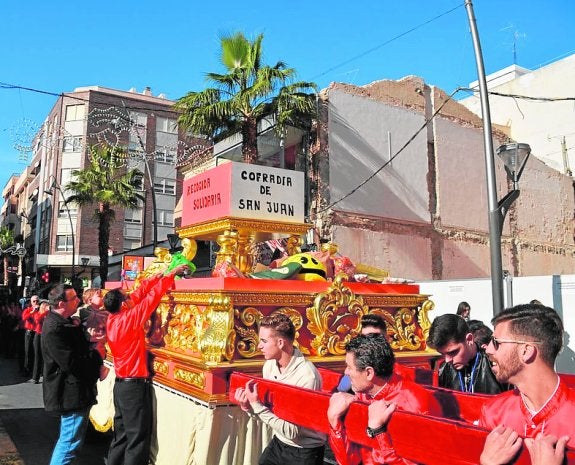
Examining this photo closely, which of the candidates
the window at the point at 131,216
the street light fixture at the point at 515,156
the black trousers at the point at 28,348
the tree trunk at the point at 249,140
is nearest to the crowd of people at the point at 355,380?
the street light fixture at the point at 515,156

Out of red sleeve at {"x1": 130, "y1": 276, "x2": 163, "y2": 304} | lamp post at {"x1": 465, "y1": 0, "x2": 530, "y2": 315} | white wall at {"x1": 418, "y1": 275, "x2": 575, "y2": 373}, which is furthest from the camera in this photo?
white wall at {"x1": 418, "y1": 275, "x2": 575, "y2": 373}

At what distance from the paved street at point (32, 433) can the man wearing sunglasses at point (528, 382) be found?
15.8ft

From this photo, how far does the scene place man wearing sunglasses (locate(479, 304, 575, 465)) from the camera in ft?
5.28

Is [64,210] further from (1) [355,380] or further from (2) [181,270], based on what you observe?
(1) [355,380]

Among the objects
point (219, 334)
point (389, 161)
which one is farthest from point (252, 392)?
point (389, 161)

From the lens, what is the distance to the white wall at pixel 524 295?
365 inches

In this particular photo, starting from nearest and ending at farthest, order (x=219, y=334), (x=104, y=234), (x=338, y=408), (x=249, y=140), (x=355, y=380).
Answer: (x=338, y=408)
(x=355, y=380)
(x=219, y=334)
(x=249, y=140)
(x=104, y=234)

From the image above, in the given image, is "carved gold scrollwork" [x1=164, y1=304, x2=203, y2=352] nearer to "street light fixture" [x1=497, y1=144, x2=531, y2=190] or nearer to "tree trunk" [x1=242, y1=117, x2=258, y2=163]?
"street light fixture" [x1=497, y1=144, x2=531, y2=190]

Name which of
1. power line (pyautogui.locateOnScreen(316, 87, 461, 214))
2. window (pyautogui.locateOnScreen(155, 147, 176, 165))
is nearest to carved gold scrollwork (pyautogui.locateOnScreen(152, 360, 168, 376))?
power line (pyautogui.locateOnScreen(316, 87, 461, 214))

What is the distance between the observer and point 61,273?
1508 inches

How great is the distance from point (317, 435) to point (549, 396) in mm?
1496

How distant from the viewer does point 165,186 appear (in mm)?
39062

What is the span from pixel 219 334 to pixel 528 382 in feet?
7.70

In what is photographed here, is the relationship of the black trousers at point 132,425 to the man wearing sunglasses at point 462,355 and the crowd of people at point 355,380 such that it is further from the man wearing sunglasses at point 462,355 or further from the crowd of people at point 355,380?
the man wearing sunglasses at point 462,355
